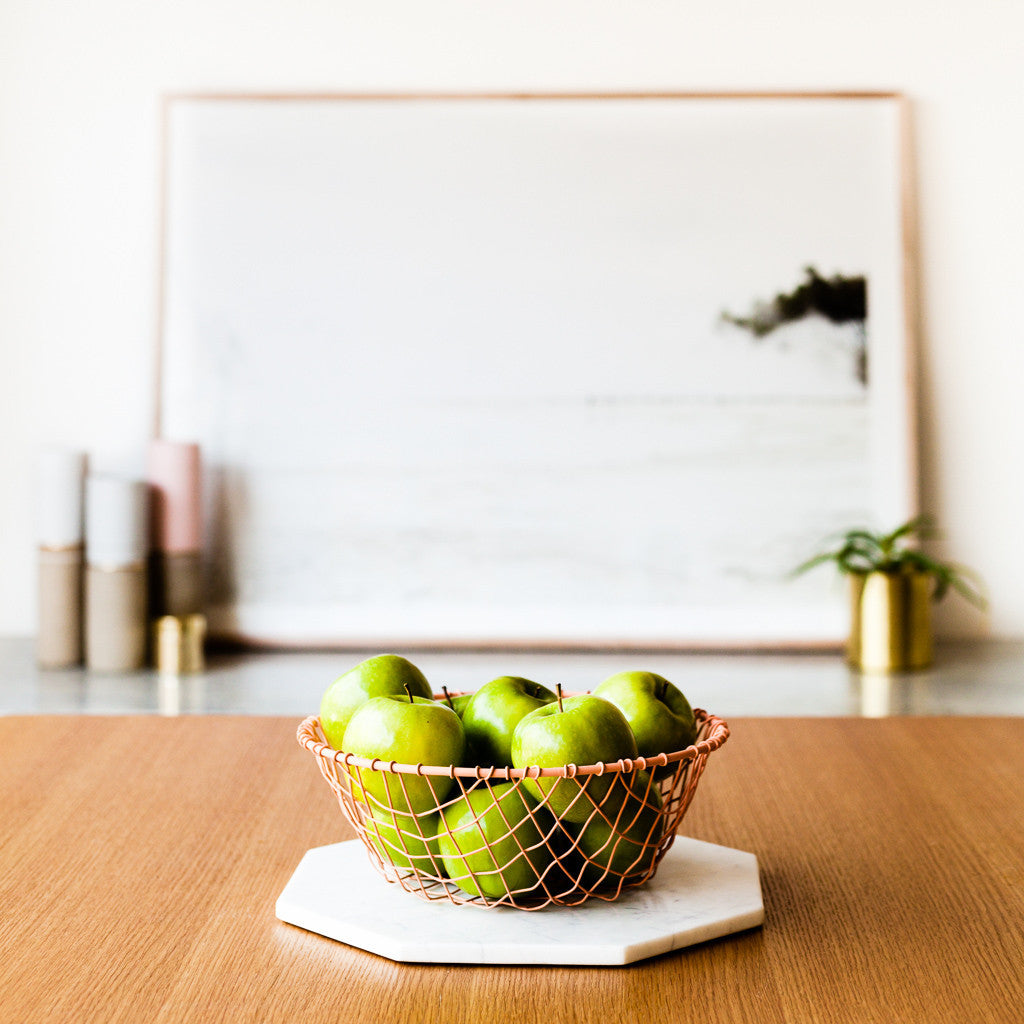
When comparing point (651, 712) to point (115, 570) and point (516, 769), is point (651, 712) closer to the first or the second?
point (516, 769)

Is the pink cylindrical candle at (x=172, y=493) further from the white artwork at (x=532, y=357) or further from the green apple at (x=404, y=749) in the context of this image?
the green apple at (x=404, y=749)

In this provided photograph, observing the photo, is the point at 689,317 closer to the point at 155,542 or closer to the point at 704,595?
the point at 704,595

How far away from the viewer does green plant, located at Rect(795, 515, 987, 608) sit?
9.91 feet

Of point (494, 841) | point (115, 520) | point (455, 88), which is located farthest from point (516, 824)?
point (455, 88)

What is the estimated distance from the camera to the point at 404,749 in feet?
2.19

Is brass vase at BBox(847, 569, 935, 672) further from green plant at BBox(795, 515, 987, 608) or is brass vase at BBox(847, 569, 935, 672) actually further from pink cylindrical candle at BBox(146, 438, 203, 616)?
pink cylindrical candle at BBox(146, 438, 203, 616)

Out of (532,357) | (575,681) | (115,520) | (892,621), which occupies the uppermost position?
(532,357)

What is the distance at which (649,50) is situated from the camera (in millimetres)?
3252

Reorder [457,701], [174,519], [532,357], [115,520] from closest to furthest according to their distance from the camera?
[457,701] → [115,520] → [174,519] → [532,357]

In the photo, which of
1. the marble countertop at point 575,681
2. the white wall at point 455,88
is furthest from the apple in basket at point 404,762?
the white wall at point 455,88

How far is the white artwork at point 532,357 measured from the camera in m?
3.22

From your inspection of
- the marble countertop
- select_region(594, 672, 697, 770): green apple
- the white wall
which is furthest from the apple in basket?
the white wall

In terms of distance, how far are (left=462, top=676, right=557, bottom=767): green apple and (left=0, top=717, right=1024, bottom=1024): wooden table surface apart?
0.13 meters

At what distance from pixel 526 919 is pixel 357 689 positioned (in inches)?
6.9
